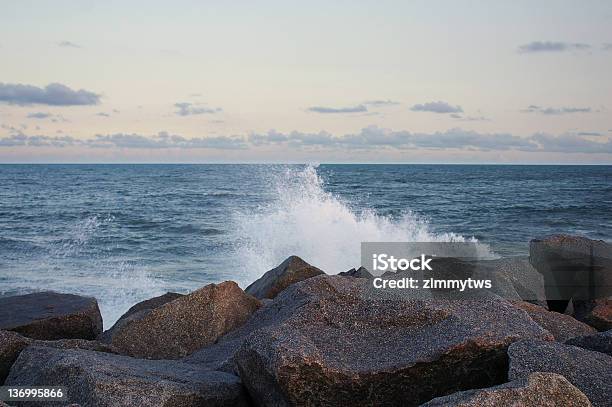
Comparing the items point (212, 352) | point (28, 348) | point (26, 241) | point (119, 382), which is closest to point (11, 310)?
point (28, 348)

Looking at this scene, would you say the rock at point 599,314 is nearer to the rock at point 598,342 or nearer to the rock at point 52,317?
the rock at point 598,342

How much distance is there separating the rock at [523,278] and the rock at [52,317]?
4004 mm

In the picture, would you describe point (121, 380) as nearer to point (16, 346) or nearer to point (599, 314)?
point (16, 346)

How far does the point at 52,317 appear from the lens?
6141 millimetres

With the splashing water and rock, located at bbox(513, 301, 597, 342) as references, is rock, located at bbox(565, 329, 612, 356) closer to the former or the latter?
rock, located at bbox(513, 301, 597, 342)

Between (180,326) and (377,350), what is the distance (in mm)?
2065

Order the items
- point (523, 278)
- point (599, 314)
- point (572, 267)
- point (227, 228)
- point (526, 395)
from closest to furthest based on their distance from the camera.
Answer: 1. point (526, 395)
2. point (599, 314)
3. point (523, 278)
4. point (572, 267)
5. point (227, 228)

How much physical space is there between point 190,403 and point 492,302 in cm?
211

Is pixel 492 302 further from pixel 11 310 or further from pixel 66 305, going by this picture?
pixel 11 310

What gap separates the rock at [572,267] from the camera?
7.79m

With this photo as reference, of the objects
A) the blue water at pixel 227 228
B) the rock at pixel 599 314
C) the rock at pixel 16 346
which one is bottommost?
the blue water at pixel 227 228

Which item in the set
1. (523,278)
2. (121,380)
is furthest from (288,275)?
(121,380)

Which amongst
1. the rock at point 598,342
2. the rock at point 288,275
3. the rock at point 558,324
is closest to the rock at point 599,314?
the rock at point 558,324

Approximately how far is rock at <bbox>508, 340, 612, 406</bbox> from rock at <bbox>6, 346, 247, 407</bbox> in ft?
5.58
